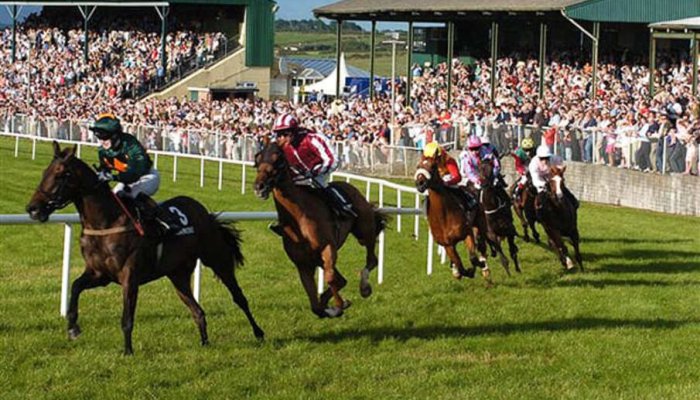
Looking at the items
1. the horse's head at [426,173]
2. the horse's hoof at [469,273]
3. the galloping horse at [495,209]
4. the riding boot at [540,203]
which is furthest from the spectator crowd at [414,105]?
the horse's head at [426,173]

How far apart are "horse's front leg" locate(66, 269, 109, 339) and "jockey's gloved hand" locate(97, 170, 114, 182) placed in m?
0.67

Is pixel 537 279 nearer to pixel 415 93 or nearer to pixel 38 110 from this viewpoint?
pixel 415 93

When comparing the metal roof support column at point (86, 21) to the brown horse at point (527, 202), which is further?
the metal roof support column at point (86, 21)

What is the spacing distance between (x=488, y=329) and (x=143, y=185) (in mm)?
3131

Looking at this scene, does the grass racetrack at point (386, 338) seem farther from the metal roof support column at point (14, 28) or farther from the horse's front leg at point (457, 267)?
the metal roof support column at point (14, 28)

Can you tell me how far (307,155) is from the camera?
36.0ft

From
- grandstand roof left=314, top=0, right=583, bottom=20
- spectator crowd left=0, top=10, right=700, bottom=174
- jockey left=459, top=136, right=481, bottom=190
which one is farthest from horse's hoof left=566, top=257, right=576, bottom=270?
grandstand roof left=314, top=0, right=583, bottom=20

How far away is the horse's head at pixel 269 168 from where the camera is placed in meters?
9.90

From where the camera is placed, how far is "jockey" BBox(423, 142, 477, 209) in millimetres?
13320

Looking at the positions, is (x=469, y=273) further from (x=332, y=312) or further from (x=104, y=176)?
(x=104, y=176)

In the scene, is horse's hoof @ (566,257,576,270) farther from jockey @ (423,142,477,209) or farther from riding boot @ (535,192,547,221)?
jockey @ (423,142,477,209)

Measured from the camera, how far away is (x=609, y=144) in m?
26.5

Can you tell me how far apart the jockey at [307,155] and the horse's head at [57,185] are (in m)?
2.01

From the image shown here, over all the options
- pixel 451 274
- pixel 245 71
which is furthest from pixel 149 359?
pixel 245 71
